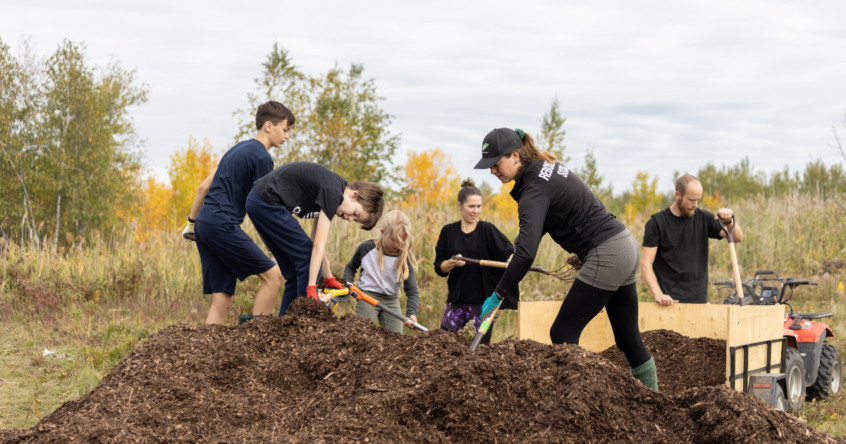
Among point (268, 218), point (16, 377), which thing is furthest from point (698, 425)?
point (16, 377)

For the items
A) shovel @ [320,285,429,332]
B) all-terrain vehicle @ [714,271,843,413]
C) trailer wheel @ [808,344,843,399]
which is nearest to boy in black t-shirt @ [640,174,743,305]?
all-terrain vehicle @ [714,271,843,413]

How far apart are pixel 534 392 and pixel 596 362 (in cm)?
35

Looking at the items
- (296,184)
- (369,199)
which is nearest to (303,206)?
(296,184)

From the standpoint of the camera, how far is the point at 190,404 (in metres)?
2.67

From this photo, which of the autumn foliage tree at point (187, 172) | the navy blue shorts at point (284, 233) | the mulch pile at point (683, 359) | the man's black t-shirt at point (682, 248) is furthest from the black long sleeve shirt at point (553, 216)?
the autumn foliage tree at point (187, 172)

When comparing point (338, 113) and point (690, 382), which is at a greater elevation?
point (338, 113)

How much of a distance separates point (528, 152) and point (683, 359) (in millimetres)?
2225

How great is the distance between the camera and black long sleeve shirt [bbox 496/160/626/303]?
122 inches

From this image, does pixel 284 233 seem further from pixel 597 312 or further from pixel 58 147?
pixel 58 147

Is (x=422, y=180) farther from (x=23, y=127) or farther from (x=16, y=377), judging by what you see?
(x=16, y=377)

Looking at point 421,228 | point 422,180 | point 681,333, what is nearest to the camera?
point 681,333

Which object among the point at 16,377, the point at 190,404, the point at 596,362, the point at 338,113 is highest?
the point at 338,113

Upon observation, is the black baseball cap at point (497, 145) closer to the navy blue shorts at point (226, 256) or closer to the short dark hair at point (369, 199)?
the short dark hair at point (369, 199)

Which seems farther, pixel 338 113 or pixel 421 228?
pixel 338 113
